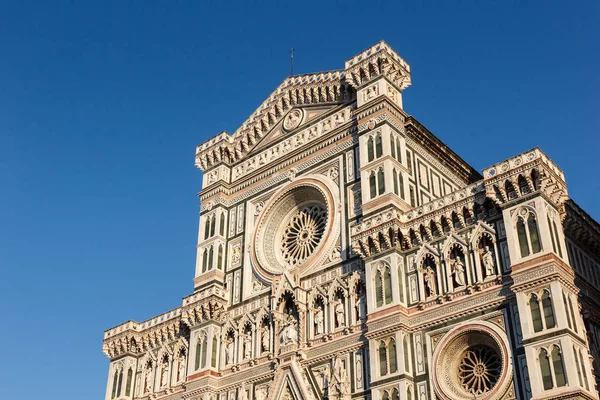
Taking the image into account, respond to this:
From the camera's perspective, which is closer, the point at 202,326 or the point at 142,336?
the point at 202,326

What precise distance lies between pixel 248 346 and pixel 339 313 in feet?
14.9

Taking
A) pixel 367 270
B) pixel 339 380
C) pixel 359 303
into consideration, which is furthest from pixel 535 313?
pixel 339 380

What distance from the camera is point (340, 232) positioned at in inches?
1126

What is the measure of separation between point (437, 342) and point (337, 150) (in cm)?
981

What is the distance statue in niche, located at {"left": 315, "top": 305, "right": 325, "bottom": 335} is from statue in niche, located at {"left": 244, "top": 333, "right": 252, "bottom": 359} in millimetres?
3313

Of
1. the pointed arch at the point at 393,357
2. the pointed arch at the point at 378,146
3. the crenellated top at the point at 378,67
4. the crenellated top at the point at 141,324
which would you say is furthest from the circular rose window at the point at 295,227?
the pointed arch at the point at 393,357

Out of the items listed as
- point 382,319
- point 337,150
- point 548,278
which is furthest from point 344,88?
point 548,278

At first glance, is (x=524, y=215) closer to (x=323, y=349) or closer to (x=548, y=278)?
(x=548, y=278)

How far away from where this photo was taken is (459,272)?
2417cm

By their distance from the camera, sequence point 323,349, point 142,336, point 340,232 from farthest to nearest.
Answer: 1. point 142,336
2. point 340,232
3. point 323,349

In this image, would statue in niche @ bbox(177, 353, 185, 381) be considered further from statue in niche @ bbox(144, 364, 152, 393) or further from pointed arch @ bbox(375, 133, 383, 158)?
pointed arch @ bbox(375, 133, 383, 158)

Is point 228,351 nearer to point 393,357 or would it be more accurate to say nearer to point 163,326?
point 163,326

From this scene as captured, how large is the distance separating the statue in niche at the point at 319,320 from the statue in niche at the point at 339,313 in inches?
26.2

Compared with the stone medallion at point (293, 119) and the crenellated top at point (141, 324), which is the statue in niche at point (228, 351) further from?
the stone medallion at point (293, 119)
